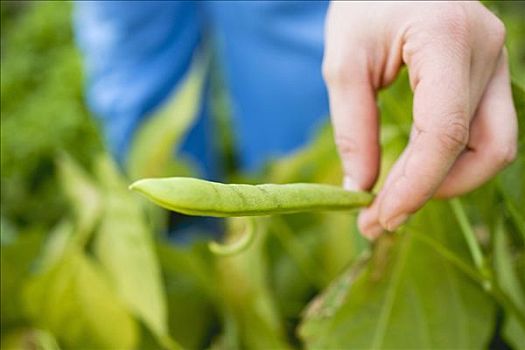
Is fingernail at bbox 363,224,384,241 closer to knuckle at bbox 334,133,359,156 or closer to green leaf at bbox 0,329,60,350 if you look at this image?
knuckle at bbox 334,133,359,156

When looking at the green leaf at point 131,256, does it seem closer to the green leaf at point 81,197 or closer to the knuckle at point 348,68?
the green leaf at point 81,197

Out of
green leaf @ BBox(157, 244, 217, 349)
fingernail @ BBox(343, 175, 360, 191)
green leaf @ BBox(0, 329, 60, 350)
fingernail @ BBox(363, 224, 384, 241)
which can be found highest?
fingernail @ BBox(343, 175, 360, 191)

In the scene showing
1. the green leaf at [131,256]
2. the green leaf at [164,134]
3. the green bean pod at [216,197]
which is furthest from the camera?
the green leaf at [164,134]

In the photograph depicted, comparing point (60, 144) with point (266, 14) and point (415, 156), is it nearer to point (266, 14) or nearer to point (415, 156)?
point (266, 14)

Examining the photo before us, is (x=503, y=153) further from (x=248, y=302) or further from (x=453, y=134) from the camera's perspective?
(x=248, y=302)

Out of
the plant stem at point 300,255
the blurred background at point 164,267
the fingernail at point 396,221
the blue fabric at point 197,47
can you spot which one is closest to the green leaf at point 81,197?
the blurred background at point 164,267

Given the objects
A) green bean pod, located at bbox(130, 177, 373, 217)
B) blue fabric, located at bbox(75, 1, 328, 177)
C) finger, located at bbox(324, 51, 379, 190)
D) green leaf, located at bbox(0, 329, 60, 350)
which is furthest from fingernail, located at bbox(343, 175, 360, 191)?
blue fabric, located at bbox(75, 1, 328, 177)
